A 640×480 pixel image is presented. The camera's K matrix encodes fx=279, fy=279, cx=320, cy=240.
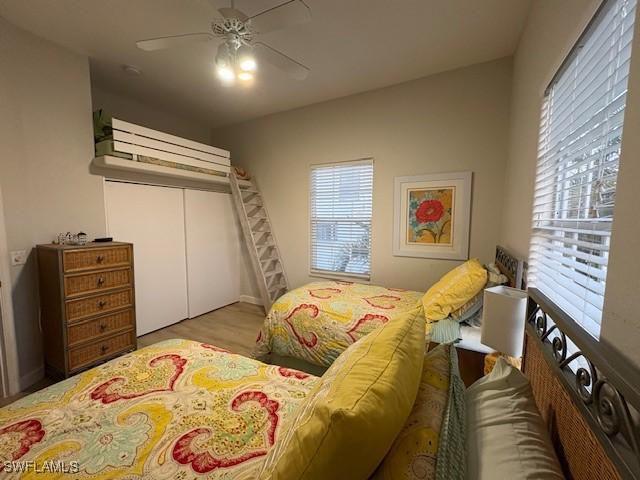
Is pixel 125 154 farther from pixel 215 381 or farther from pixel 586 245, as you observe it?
pixel 586 245

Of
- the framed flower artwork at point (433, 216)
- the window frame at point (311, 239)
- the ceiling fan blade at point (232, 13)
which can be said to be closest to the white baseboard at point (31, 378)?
the window frame at point (311, 239)

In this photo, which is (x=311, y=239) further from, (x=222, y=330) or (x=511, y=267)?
(x=511, y=267)

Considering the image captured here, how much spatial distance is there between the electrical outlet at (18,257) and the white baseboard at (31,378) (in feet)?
2.86

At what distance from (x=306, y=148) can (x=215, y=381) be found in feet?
9.83

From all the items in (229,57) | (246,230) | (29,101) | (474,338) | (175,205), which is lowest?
(474,338)

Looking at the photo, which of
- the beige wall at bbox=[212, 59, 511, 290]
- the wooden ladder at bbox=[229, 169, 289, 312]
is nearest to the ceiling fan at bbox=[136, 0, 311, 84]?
the beige wall at bbox=[212, 59, 511, 290]

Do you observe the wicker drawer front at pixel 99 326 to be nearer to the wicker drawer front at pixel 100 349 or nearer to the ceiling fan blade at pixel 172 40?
the wicker drawer front at pixel 100 349

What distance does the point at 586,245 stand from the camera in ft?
3.13

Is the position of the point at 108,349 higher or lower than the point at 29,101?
lower

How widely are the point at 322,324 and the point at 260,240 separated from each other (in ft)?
7.02

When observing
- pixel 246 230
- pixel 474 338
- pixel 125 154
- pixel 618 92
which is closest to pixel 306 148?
pixel 246 230

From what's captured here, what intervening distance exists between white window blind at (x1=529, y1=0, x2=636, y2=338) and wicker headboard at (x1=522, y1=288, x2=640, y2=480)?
174 mm

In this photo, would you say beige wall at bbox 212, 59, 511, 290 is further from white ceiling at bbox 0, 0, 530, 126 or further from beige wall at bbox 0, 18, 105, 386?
beige wall at bbox 0, 18, 105, 386

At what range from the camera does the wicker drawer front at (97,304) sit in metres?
2.14
